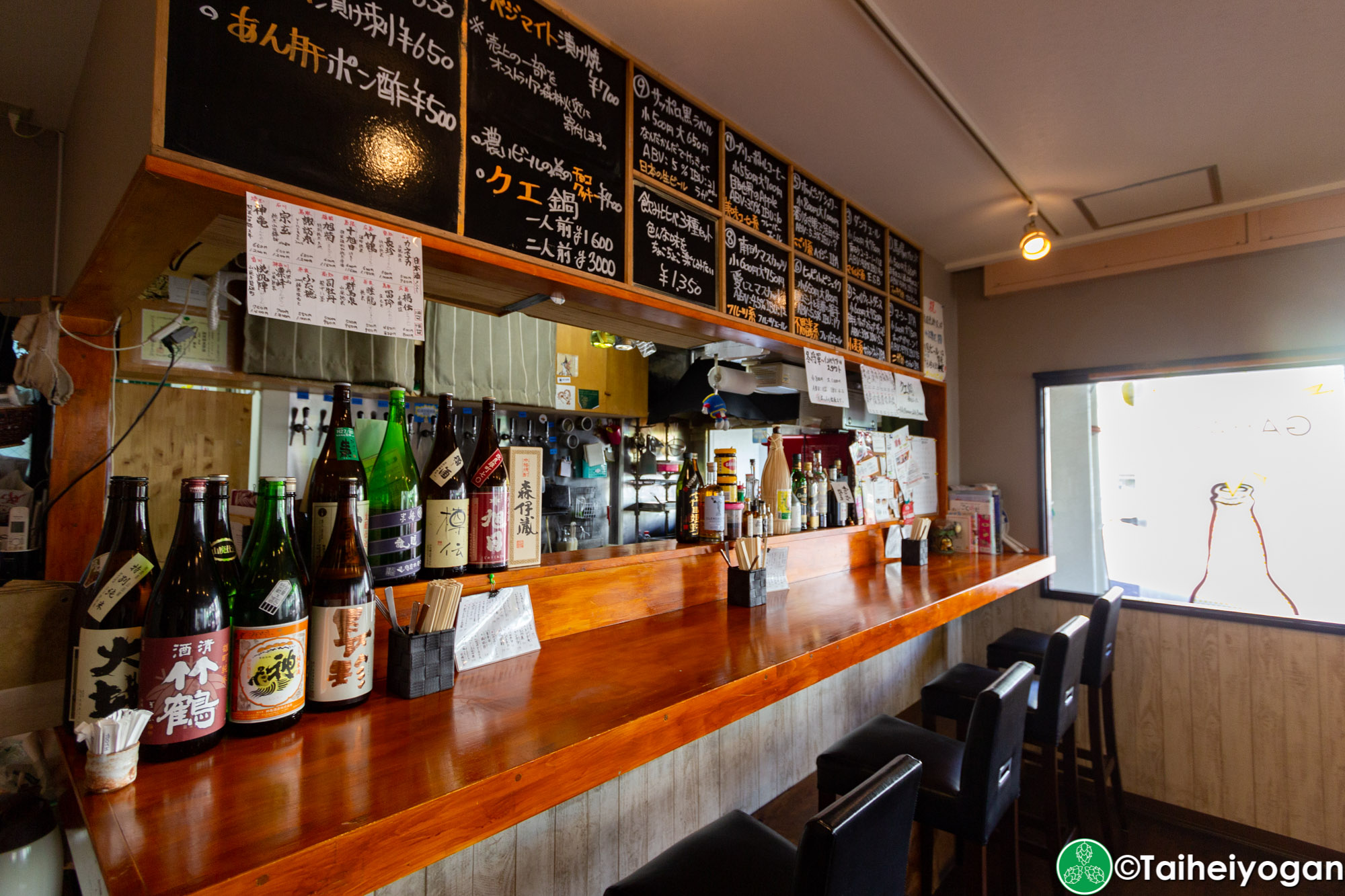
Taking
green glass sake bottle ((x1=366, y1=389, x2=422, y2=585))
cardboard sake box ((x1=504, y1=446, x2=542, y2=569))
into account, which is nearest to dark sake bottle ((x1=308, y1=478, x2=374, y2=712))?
green glass sake bottle ((x1=366, y1=389, x2=422, y2=585))

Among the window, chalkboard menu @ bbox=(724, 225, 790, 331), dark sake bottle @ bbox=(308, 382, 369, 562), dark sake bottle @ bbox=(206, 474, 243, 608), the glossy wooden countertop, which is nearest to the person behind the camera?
the glossy wooden countertop

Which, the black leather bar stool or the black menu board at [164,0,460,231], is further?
the black leather bar stool

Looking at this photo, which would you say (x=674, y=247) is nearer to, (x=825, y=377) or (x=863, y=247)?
(x=825, y=377)

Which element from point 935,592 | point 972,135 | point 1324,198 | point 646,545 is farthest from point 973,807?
point 1324,198

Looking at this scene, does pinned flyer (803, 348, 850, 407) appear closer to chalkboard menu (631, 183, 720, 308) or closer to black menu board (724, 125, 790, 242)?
black menu board (724, 125, 790, 242)

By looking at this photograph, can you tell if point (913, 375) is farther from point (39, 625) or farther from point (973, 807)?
point (39, 625)

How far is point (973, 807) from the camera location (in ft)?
5.08

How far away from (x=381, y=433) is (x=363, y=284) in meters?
0.50

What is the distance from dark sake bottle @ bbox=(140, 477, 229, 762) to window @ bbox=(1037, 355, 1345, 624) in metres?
3.59

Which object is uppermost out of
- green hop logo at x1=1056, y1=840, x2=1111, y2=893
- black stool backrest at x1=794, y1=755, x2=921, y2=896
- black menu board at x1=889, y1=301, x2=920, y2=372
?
black menu board at x1=889, y1=301, x2=920, y2=372

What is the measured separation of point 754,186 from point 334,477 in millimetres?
1685

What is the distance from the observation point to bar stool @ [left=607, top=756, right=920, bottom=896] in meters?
0.91

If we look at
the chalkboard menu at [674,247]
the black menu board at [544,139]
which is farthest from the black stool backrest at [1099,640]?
the black menu board at [544,139]

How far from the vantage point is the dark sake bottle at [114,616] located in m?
0.85
